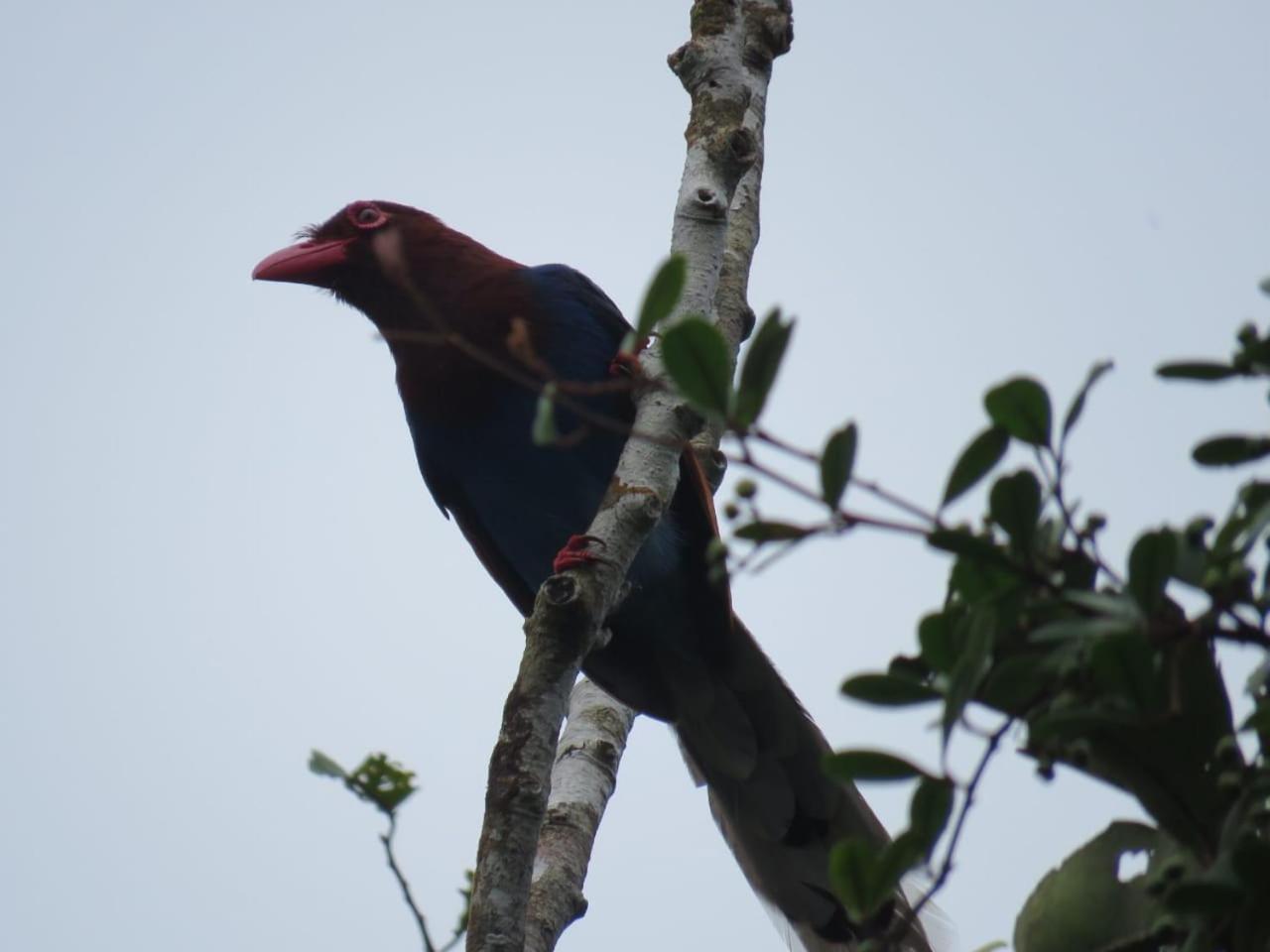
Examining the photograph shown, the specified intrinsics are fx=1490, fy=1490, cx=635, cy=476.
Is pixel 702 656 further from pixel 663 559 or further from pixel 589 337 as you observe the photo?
pixel 589 337

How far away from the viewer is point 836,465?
65.1 inches

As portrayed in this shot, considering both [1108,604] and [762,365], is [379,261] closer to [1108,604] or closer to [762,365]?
[762,365]

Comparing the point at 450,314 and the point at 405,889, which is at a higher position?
the point at 450,314

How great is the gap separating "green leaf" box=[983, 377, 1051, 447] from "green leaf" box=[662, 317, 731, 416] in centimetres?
31

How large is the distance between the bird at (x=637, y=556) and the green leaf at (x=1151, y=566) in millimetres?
3311

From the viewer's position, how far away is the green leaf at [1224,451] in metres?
1.67

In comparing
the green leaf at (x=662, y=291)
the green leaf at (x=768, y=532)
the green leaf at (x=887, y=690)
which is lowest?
the green leaf at (x=887, y=690)

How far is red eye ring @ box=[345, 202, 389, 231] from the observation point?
6.13 meters

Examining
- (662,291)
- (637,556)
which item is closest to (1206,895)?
(662,291)

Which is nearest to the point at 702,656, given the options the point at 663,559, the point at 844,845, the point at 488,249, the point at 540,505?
the point at 663,559

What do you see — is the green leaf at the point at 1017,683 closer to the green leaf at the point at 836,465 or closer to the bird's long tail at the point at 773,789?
the green leaf at the point at 836,465

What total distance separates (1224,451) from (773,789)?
363cm

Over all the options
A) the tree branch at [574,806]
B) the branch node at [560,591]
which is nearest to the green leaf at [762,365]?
the branch node at [560,591]

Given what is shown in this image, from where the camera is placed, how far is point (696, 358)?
5.51 ft
